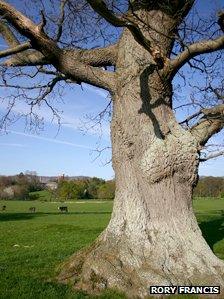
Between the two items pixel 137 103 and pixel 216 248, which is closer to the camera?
pixel 137 103

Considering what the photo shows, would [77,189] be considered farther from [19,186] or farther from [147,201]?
[147,201]

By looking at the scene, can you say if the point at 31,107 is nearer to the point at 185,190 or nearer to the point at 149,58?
the point at 149,58

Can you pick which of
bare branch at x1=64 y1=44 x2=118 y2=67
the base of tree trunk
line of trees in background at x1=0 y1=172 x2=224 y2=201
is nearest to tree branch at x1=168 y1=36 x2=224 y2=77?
bare branch at x1=64 y1=44 x2=118 y2=67

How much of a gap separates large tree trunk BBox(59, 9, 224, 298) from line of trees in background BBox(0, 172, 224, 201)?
11150 centimetres

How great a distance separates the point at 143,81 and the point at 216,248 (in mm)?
8083

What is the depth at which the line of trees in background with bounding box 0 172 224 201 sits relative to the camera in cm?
12400

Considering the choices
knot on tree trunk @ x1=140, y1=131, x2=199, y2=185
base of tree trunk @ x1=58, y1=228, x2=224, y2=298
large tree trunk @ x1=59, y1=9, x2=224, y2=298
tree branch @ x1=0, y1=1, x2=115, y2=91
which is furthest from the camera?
knot on tree trunk @ x1=140, y1=131, x2=199, y2=185

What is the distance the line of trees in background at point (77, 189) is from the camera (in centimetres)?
12400

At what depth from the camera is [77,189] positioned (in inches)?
5212

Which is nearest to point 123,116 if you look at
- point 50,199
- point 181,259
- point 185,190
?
point 185,190

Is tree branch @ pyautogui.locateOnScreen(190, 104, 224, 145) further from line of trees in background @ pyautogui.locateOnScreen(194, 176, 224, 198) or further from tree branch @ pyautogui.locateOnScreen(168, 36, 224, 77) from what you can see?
line of trees in background @ pyautogui.locateOnScreen(194, 176, 224, 198)

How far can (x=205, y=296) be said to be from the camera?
8688mm

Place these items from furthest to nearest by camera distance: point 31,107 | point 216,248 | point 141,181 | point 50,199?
1. point 50,199
2. point 216,248
3. point 31,107
4. point 141,181

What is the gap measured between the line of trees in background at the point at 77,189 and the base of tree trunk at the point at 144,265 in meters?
112
